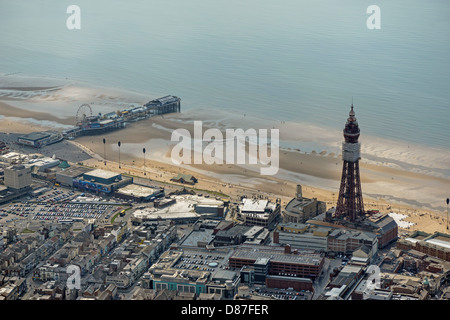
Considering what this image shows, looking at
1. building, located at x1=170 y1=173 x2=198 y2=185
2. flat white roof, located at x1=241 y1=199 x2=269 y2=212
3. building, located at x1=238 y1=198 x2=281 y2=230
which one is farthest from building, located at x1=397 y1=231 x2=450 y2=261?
building, located at x1=170 y1=173 x2=198 y2=185

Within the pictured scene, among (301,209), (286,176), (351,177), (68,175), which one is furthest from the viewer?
(286,176)

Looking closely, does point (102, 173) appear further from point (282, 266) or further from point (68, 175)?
point (282, 266)

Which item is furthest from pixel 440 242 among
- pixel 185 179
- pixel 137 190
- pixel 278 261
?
pixel 137 190

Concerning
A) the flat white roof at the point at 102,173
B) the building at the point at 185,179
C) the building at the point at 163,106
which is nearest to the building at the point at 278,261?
the building at the point at 185,179

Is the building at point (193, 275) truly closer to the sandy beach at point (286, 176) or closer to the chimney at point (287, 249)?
the chimney at point (287, 249)

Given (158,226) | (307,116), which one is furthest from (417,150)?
(158,226)

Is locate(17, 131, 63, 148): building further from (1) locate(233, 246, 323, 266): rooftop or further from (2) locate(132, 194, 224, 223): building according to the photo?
(1) locate(233, 246, 323, 266): rooftop
